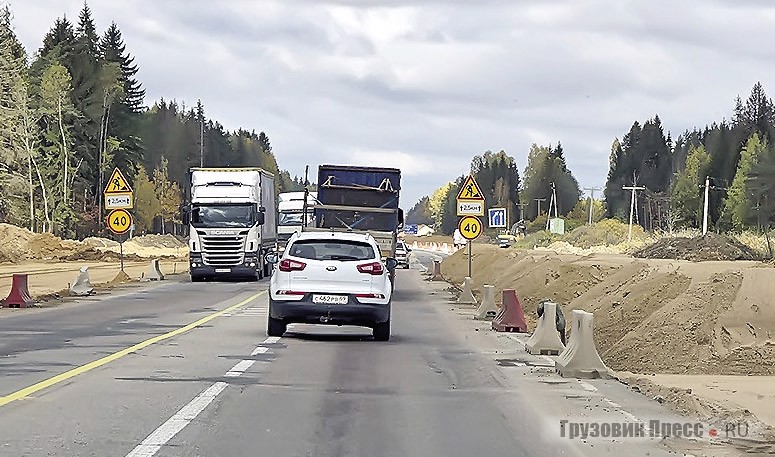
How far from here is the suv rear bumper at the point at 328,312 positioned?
63.0ft

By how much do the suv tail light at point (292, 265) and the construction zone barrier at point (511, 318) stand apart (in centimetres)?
558

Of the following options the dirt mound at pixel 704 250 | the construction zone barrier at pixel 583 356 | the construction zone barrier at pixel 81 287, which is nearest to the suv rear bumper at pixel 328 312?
the construction zone barrier at pixel 583 356

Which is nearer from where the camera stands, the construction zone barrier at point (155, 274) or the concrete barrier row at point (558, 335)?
the concrete barrier row at point (558, 335)

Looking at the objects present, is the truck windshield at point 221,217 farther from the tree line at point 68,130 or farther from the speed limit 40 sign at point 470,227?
the tree line at point 68,130

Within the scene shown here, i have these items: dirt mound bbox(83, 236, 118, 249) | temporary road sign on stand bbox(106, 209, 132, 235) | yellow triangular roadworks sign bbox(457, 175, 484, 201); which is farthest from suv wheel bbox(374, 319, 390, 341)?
dirt mound bbox(83, 236, 118, 249)

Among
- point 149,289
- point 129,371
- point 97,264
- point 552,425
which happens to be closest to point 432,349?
point 129,371

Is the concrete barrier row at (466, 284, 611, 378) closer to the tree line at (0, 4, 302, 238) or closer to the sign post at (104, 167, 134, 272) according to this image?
the sign post at (104, 167, 134, 272)

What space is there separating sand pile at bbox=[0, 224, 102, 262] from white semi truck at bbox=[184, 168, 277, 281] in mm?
27716

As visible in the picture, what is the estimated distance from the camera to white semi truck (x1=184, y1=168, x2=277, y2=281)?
44.1 meters

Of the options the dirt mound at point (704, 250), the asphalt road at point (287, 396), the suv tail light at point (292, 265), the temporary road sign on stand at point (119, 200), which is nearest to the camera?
the asphalt road at point (287, 396)

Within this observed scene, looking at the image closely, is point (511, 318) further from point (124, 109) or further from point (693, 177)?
point (693, 177)

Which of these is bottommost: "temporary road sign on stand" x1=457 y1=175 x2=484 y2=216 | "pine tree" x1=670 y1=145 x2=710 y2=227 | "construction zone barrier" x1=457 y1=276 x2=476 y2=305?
"construction zone barrier" x1=457 y1=276 x2=476 y2=305

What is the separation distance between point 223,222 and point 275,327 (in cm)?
2445

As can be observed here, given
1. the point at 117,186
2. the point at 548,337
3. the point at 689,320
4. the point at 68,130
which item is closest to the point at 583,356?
the point at 548,337
